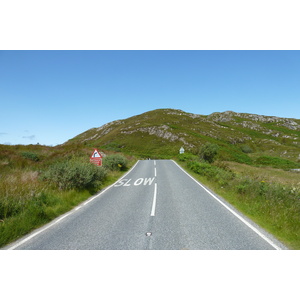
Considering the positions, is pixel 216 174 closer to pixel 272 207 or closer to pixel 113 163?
pixel 272 207

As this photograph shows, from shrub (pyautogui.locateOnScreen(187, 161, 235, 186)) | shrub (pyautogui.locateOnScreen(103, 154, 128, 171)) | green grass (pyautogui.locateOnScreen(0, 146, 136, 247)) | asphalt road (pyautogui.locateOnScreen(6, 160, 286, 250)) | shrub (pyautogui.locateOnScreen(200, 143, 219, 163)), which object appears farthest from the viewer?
shrub (pyautogui.locateOnScreen(200, 143, 219, 163))

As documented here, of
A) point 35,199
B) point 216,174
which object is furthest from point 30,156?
point 216,174

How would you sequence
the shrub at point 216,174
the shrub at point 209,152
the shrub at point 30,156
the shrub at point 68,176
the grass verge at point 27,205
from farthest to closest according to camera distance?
1. the shrub at point 209,152
2. the shrub at point 30,156
3. the shrub at point 216,174
4. the shrub at point 68,176
5. the grass verge at point 27,205

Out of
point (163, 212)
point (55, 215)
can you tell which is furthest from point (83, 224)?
point (163, 212)

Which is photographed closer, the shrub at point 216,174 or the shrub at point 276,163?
the shrub at point 216,174

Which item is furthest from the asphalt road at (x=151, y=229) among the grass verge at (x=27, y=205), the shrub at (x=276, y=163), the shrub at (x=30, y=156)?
the shrub at (x=276, y=163)

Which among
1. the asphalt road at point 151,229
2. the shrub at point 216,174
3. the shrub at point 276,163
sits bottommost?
the asphalt road at point 151,229

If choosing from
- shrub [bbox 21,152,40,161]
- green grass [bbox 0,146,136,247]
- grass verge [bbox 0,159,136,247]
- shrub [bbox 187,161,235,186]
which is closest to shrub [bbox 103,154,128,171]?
shrub [bbox 21,152,40,161]

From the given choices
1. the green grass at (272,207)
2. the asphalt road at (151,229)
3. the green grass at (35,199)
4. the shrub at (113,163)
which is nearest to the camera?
the asphalt road at (151,229)

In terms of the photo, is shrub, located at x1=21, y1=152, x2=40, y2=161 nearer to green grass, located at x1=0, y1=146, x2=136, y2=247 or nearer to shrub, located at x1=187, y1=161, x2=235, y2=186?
green grass, located at x1=0, y1=146, x2=136, y2=247

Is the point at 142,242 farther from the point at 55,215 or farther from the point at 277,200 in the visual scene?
the point at 277,200

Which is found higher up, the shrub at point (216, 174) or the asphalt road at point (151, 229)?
the shrub at point (216, 174)

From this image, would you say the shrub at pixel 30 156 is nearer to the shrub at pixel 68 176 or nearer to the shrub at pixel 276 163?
the shrub at pixel 68 176

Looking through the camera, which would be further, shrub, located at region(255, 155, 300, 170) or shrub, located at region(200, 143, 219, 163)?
shrub, located at region(255, 155, 300, 170)
